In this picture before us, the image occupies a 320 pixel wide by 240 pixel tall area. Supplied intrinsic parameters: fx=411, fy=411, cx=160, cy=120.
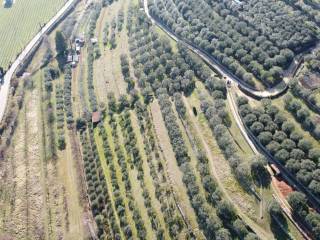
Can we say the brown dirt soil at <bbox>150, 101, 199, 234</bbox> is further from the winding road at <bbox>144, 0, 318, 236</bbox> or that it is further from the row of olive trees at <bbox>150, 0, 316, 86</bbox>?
the row of olive trees at <bbox>150, 0, 316, 86</bbox>

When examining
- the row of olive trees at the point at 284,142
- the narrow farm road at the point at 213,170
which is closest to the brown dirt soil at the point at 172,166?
the narrow farm road at the point at 213,170

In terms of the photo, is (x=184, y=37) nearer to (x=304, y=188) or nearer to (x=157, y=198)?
(x=157, y=198)

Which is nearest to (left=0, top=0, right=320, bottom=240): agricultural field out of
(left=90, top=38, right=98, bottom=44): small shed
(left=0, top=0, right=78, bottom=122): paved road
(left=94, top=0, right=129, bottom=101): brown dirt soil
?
(left=94, top=0, right=129, bottom=101): brown dirt soil

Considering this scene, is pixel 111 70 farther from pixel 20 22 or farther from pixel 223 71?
pixel 20 22

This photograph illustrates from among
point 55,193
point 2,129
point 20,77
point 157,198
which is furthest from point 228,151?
point 20,77

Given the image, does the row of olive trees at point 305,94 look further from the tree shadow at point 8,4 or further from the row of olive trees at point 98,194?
the tree shadow at point 8,4

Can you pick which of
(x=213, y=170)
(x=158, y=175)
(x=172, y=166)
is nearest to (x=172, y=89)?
(x=172, y=166)
